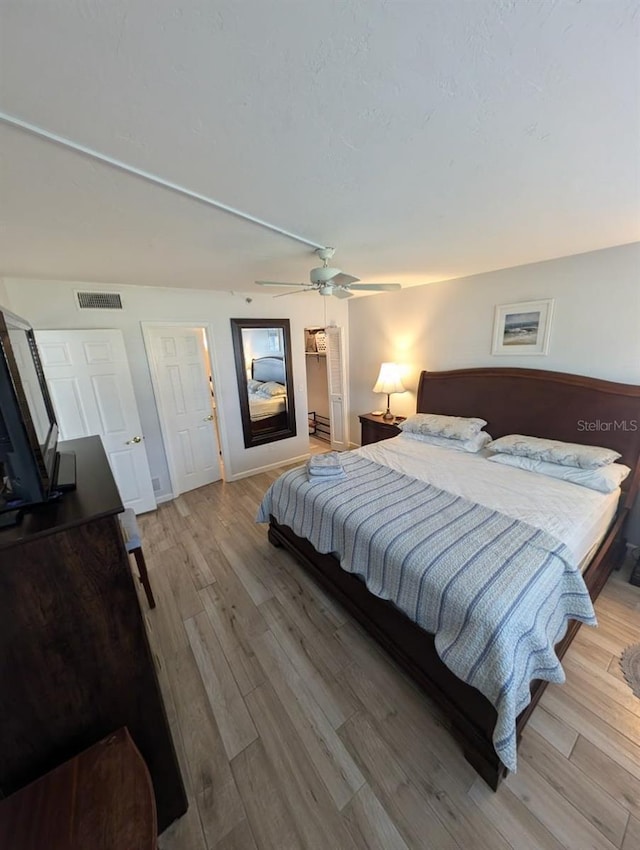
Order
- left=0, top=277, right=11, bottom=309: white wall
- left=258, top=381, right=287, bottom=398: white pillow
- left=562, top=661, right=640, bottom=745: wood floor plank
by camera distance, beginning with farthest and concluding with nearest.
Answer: left=258, top=381, right=287, bottom=398: white pillow → left=0, top=277, right=11, bottom=309: white wall → left=562, top=661, right=640, bottom=745: wood floor plank

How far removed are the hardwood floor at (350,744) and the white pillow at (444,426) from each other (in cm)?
154

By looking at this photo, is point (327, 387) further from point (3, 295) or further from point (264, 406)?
point (3, 295)

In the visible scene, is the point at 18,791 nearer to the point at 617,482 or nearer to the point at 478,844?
the point at 478,844

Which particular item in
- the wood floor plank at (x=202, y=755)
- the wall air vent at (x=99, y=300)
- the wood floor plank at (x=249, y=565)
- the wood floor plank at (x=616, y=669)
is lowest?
the wood floor plank at (x=616, y=669)

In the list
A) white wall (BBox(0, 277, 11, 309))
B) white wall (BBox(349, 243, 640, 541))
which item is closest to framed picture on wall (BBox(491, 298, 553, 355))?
white wall (BBox(349, 243, 640, 541))

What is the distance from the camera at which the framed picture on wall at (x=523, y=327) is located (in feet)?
9.00

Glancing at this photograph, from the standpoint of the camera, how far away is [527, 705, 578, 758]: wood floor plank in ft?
4.54

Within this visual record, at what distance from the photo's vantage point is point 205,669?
1.76m

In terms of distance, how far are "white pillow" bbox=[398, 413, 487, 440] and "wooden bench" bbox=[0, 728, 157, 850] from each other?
2.98 metres

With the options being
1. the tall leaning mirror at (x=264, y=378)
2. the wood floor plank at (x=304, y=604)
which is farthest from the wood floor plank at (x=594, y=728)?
the tall leaning mirror at (x=264, y=378)

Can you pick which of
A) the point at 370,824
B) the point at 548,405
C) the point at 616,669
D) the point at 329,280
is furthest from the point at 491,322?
the point at 370,824

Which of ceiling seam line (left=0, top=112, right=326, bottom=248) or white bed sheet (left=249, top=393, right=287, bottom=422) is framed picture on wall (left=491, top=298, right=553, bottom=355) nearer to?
ceiling seam line (left=0, top=112, right=326, bottom=248)

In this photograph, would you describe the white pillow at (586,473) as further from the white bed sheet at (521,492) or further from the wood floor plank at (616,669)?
the wood floor plank at (616,669)

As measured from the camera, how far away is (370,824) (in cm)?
118
